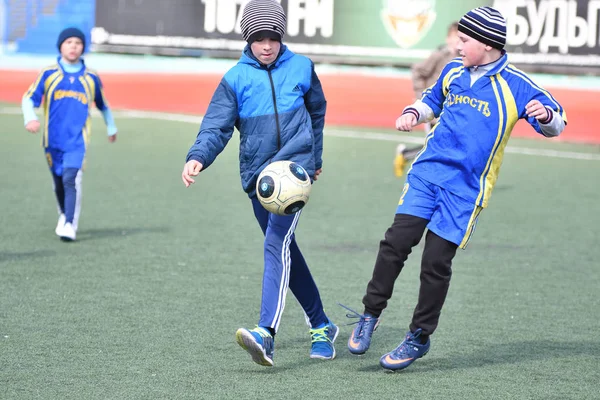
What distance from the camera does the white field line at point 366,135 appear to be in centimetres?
1719

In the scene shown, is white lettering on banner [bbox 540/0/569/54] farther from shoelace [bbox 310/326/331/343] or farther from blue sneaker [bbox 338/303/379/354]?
blue sneaker [bbox 338/303/379/354]

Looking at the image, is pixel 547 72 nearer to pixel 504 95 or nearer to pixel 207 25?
pixel 207 25

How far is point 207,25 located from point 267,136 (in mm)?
17084

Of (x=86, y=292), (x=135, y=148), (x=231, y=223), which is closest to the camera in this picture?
(x=86, y=292)

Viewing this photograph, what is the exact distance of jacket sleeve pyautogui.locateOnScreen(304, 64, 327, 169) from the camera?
5.91m

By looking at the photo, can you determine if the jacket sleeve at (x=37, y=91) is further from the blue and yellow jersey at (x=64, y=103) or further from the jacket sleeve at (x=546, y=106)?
the jacket sleeve at (x=546, y=106)

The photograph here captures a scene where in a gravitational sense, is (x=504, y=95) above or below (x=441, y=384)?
above

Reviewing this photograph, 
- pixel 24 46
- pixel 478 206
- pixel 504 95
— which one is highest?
pixel 504 95

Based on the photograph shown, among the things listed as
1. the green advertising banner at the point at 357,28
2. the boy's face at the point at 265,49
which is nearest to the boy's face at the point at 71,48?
the boy's face at the point at 265,49

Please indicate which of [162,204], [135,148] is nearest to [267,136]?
[162,204]

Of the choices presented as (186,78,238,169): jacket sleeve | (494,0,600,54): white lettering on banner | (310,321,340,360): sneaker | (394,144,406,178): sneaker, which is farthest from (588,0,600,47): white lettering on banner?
(186,78,238,169): jacket sleeve

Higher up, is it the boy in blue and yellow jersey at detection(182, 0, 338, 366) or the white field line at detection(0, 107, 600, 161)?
the boy in blue and yellow jersey at detection(182, 0, 338, 366)

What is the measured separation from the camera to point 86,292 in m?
7.54

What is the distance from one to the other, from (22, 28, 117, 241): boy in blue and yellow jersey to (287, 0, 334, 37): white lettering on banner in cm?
1195
